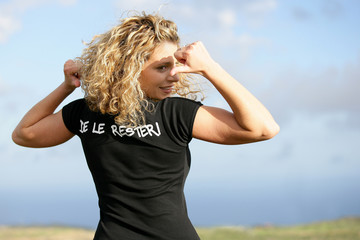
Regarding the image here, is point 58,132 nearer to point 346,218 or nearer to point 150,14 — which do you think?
point 150,14

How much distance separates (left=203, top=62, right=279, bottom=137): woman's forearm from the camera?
2324mm

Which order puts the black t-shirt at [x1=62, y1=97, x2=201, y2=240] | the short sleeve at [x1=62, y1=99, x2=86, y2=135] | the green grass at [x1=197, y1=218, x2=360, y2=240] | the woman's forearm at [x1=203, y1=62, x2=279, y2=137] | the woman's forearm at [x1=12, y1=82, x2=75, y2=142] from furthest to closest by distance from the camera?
the green grass at [x1=197, y1=218, x2=360, y2=240], the woman's forearm at [x1=12, y1=82, x2=75, y2=142], the short sleeve at [x1=62, y1=99, x2=86, y2=135], the black t-shirt at [x1=62, y1=97, x2=201, y2=240], the woman's forearm at [x1=203, y1=62, x2=279, y2=137]

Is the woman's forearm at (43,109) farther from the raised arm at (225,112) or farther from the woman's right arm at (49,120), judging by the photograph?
the raised arm at (225,112)

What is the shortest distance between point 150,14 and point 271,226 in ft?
31.1

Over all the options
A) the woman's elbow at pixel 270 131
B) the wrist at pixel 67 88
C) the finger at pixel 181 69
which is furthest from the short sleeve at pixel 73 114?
the woman's elbow at pixel 270 131

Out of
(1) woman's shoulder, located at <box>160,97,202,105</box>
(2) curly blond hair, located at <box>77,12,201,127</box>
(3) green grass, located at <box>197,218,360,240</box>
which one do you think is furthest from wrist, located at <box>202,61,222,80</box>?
(3) green grass, located at <box>197,218,360,240</box>

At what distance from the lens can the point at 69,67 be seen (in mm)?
2906

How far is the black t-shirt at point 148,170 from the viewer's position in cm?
244

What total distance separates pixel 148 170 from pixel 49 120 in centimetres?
95

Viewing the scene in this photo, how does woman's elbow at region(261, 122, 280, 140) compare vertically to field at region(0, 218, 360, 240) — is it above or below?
below

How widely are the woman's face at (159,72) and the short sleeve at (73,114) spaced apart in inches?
19.9

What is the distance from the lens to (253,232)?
1024cm

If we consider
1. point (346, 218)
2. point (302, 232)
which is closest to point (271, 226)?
point (302, 232)

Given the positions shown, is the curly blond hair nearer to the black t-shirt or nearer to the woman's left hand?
the black t-shirt
